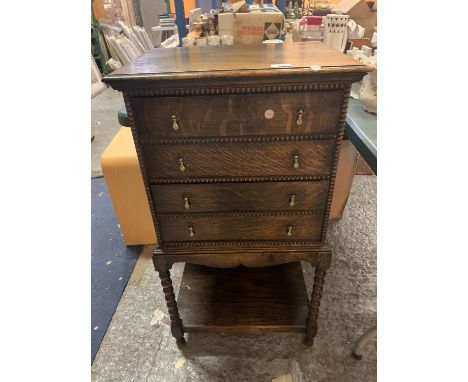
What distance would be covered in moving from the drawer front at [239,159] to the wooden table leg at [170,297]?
345mm

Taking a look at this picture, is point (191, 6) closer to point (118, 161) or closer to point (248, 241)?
point (118, 161)

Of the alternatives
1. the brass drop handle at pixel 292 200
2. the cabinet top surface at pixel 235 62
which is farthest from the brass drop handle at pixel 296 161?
the cabinet top surface at pixel 235 62

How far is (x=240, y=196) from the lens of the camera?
981 millimetres

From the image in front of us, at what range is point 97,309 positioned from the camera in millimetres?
1525

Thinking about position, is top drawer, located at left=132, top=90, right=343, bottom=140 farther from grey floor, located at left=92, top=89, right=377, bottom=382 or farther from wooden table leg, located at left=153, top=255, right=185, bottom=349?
grey floor, located at left=92, top=89, right=377, bottom=382

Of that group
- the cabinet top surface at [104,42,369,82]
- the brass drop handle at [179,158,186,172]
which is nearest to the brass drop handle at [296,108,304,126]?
the cabinet top surface at [104,42,369,82]

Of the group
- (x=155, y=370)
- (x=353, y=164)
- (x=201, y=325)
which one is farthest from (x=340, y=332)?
(x=353, y=164)

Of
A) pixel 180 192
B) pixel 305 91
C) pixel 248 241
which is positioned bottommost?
pixel 248 241

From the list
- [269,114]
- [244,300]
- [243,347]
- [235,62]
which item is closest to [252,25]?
[235,62]

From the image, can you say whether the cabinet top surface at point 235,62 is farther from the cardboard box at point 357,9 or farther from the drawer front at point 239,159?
the cardboard box at point 357,9

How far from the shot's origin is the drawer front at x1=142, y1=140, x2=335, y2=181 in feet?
2.91

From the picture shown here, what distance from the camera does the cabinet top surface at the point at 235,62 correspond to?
0.76 meters

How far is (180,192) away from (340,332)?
1023 millimetres

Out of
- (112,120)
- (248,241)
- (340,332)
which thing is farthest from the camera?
(112,120)
